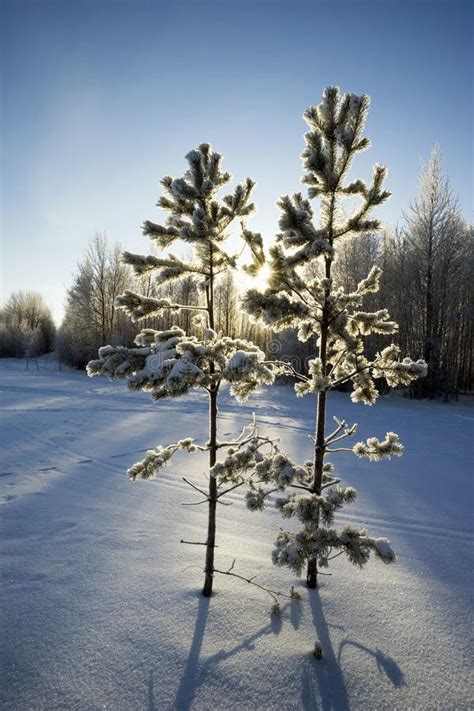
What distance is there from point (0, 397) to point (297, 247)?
15674 mm

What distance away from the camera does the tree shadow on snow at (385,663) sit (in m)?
2.75

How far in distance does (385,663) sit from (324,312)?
117 inches

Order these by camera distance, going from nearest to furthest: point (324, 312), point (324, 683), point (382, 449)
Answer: point (324, 683), point (382, 449), point (324, 312)

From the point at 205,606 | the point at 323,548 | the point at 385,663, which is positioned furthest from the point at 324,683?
the point at 205,606

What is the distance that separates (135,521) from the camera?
5.12 meters

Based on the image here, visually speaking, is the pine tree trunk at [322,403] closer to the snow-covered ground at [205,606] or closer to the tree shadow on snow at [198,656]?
the tree shadow on snow at [198,656]

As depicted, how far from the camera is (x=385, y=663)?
2.89 metres

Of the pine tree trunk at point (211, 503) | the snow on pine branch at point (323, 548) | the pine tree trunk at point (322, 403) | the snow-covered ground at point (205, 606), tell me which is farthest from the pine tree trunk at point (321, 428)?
the pine tree trunk at point (211, 503)

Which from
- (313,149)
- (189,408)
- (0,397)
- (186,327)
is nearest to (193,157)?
(313,149)

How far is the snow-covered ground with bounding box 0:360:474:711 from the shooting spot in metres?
2.64

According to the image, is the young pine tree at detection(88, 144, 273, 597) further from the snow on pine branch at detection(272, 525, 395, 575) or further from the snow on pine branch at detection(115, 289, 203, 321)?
the snow on pine branch at detection(272, 525, 395, 575)

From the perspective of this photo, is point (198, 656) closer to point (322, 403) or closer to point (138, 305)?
point (322, 403)

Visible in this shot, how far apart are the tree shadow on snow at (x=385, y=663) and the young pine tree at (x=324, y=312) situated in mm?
689

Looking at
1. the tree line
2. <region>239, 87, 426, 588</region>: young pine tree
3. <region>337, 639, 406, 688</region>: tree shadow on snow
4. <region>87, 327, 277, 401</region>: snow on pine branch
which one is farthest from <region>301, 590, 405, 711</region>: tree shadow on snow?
the tree line
